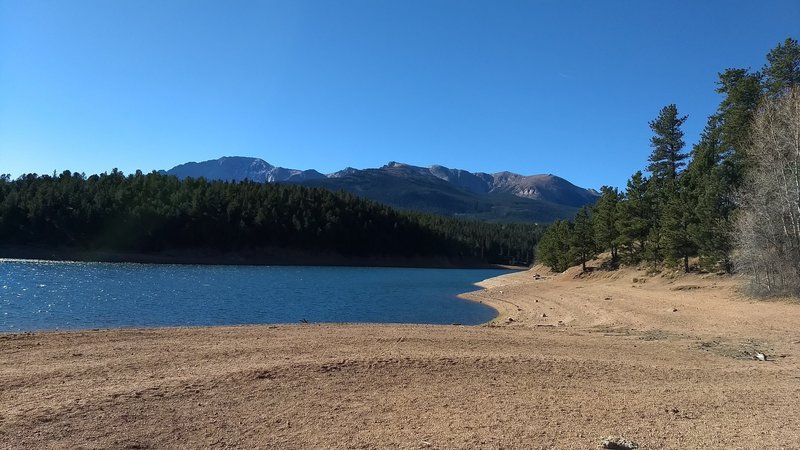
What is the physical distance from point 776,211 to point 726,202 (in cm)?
851

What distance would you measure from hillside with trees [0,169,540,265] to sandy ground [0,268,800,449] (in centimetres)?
10638

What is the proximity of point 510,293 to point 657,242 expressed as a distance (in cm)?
1347

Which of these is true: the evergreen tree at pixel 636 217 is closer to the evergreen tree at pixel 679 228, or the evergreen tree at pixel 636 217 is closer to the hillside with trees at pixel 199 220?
the evergreen tree at pixel 679 228

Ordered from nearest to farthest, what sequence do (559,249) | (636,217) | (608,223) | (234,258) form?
1. (636,217)
2. (608,223)
3. (559,249)
4. (234,258)

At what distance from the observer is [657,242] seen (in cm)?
4581

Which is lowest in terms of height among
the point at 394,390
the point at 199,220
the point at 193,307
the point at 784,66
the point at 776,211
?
the point at 193,307

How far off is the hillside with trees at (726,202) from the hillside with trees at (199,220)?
72.8 meters

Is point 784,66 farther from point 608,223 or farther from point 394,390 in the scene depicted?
point 394,390

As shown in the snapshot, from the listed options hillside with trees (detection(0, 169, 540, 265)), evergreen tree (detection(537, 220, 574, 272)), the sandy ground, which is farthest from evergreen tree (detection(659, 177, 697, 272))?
hillside with trees (detection(0, 169, 540, 265))

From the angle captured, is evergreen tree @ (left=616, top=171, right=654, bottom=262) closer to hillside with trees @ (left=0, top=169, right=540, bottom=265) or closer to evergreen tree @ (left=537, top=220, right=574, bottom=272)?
evergreen tree @ (left=537, top=220, right=574, bottom=272)

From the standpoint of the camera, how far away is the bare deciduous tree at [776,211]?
2552 cm

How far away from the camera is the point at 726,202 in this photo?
35.3 m

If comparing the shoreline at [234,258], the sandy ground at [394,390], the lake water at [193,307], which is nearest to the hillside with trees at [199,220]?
the shoreline at [234,258]

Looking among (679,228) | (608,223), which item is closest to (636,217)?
(608,223)
